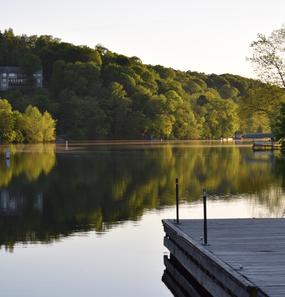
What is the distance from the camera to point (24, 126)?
12462 centimetres

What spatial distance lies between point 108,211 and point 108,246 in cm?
809

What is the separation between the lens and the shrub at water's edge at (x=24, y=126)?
4673 inches

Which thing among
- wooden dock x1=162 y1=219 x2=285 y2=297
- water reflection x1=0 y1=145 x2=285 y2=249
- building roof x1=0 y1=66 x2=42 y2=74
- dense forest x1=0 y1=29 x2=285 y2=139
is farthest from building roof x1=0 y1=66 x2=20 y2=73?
wooden dock x1=162 y1=219 x2=285 y2=297

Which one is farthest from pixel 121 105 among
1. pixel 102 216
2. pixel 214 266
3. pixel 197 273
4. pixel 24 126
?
pixel 214 266

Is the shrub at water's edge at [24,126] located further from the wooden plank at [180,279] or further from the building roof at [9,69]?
the wooden plank at [180,279]

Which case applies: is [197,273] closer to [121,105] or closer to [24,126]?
[24,126]

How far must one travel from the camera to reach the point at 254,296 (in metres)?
9.75

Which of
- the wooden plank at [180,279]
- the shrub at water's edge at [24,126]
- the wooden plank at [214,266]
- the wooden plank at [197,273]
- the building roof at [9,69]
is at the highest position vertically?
the building roof at [9,69]

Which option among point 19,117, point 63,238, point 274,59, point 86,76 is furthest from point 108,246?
point 86,76

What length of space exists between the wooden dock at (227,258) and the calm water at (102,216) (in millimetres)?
712

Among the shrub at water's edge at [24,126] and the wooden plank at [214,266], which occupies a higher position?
the shrub at water's edge at [24,126]

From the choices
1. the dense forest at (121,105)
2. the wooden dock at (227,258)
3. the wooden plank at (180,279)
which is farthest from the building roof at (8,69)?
the wooden plank at (180,279)

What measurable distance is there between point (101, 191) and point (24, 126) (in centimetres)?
9094

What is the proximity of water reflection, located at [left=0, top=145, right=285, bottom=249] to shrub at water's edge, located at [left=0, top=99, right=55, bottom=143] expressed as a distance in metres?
63.3
